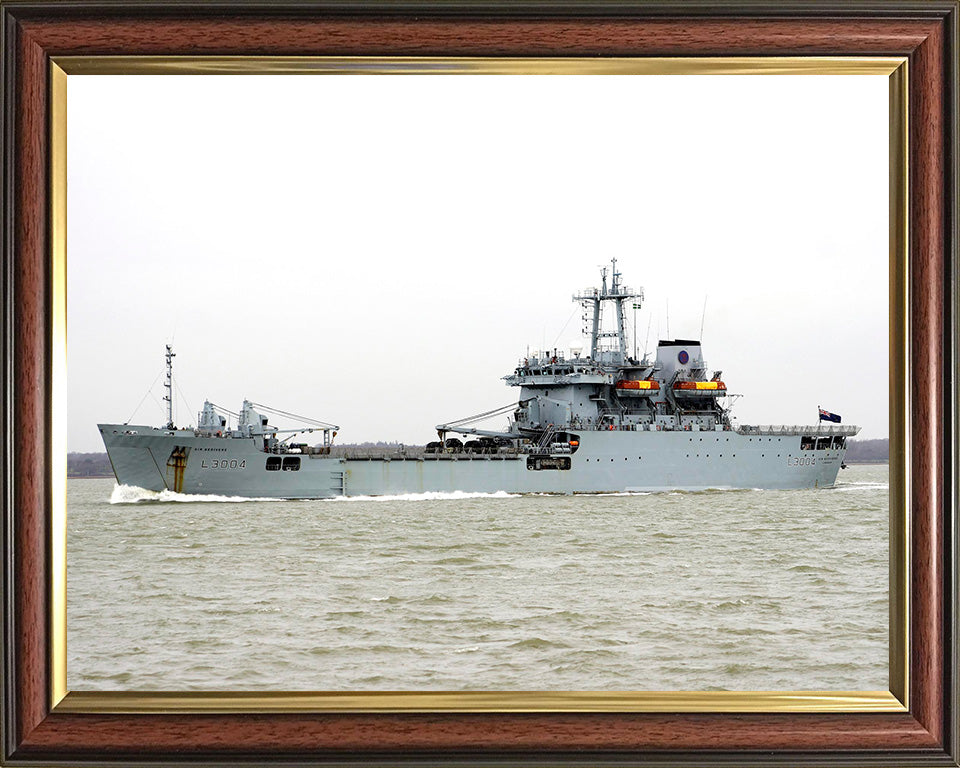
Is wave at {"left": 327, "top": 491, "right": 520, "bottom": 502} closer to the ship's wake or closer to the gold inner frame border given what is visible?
the ship's wake

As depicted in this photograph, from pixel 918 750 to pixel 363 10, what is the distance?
10.9 ft

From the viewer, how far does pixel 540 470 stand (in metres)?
24.6

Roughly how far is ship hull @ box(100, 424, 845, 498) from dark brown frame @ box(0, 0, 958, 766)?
57.6ft

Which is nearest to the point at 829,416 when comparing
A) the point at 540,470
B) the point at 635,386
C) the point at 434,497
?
the point at 434,497

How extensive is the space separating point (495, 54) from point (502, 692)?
230 centimetres

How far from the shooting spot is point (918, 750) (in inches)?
135

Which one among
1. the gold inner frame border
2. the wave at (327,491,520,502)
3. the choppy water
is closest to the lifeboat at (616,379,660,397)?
the wave at (327,491,520,502)

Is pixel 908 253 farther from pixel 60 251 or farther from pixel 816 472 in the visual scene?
pixel 816 472

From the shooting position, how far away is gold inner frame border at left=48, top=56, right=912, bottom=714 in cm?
340

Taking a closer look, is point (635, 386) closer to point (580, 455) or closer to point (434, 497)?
point (580, 455)

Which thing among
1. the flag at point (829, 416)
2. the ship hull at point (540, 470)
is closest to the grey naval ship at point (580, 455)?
the ship hull at point (540, 470)

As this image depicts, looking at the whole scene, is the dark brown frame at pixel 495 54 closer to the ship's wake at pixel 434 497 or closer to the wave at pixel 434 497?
the wave at pixel 434 497

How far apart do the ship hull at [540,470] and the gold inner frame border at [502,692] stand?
17582 millimetres

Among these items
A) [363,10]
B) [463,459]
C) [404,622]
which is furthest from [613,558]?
[463,459]
